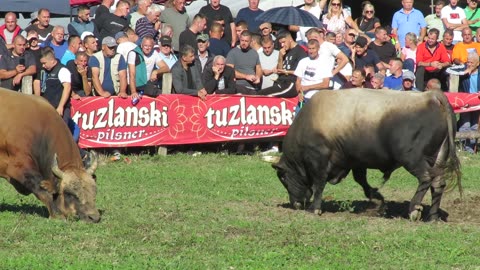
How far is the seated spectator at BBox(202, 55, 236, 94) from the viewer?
1981cm

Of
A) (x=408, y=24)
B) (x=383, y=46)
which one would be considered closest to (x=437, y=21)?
(x=408, y=24)

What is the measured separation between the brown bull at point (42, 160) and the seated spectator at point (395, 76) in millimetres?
8167

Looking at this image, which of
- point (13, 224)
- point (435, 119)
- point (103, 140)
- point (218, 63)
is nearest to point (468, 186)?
point (435, 119)

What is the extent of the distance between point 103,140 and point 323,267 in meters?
8.92

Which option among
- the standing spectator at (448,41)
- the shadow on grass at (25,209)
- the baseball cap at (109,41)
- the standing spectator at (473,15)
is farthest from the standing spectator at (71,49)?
the standing spectator at (473,15)

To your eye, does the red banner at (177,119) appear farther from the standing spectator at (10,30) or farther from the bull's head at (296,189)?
the bull's head at (296,189)

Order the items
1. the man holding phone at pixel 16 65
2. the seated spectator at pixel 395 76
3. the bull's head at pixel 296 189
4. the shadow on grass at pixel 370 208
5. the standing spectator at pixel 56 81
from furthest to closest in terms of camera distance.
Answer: the seated spectator at pixel 395 76 < the man holding phone at pixel 16 65 < the standing spectator at pixel 56 81 < the bull's head at pixel 296 189 < the shadow on grass at pixel 370 208

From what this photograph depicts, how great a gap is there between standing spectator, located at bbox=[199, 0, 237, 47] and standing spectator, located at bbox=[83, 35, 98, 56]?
3051 millimetres

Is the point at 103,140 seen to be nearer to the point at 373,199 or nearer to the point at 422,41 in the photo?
the point at 373,199

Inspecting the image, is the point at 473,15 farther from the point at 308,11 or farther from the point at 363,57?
the point at 363,57

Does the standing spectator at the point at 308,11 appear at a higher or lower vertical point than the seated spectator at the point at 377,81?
higher

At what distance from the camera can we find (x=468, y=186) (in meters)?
17.3

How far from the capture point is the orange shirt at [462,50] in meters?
21.4

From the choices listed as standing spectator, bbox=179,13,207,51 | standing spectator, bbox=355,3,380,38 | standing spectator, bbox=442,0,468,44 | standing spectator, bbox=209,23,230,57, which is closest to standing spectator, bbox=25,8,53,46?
standing spectator, bbox=179,13,207,51
